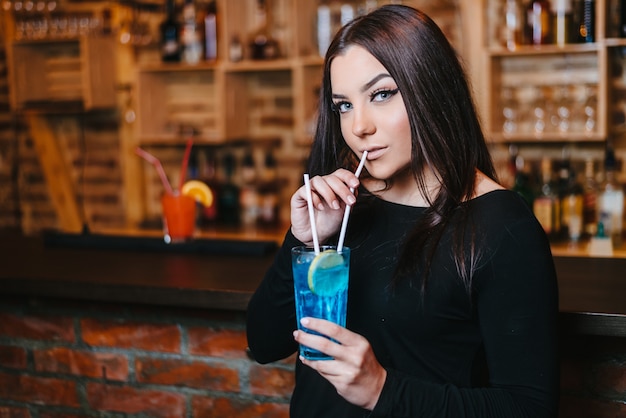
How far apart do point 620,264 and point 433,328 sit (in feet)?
2.87

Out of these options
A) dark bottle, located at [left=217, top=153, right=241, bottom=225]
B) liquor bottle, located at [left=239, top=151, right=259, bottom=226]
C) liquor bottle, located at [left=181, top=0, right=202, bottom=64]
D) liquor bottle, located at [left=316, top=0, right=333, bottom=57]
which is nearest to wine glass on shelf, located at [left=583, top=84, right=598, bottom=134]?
liquor bottle, located at [left=316, top=0, right=333, bottom=57]

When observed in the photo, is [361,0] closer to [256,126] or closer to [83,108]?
[256,126]

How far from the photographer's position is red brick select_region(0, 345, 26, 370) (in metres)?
2.06

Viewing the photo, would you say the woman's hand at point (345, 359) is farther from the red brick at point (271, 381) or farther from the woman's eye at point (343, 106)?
the red brick at point (271, 381)

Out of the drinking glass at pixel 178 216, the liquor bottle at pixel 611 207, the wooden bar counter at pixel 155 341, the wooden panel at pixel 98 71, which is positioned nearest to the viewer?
the wooden bar counter at pixel 155 341

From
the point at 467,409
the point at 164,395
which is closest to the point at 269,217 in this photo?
the point at 164,395

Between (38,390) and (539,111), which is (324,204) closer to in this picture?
(38,390)

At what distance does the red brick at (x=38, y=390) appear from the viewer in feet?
6.62

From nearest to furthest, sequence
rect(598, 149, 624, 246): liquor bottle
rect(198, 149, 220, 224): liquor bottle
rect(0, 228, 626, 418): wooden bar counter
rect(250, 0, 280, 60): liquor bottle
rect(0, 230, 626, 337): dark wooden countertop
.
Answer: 1. rect(0, 230, 626, 337): dark wooden countertop
2. rect(0, 228, 626, 418): wooden bar counter
3. rect(598, 149, 624, 246): liquor bottle
4. rect(250, 0, 280, 60): liquor bottle
5. rect(198, 149, 220, 224): liquor bottle

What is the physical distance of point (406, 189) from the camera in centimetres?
137

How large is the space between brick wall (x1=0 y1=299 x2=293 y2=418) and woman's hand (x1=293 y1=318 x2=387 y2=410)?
72 cm

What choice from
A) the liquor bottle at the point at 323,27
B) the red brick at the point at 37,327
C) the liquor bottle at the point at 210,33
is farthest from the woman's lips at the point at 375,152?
the liquor bottle at the point at 210,33

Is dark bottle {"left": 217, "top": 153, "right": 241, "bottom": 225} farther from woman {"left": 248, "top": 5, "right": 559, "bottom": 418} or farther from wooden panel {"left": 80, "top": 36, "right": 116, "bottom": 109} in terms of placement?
woman {"left": 248, "top": 5, "right": 559, "bottom": 418}

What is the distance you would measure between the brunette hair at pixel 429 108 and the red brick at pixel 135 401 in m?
0.87
